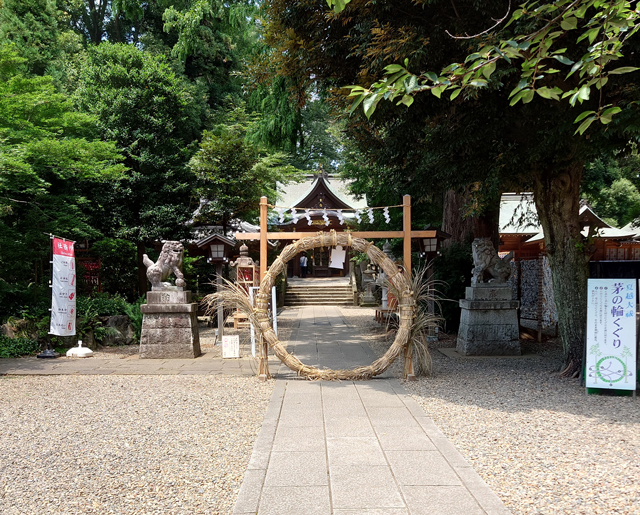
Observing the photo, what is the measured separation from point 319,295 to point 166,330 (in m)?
13.0

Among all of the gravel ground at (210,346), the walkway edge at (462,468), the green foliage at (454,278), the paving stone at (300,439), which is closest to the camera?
the walkway edge at (462,468)

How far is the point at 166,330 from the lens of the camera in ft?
27.8

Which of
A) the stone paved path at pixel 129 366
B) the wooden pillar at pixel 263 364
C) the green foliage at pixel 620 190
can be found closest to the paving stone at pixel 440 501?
the wooden pillar at pixel 263 364

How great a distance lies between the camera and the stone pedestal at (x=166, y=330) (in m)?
8.45

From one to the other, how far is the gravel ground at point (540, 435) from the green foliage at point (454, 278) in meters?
3.57

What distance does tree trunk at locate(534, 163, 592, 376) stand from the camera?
646 centimetres

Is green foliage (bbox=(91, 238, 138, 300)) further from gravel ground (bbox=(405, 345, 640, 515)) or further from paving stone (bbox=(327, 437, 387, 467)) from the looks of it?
paving stone (bbox=(327, 437, 387, 467))

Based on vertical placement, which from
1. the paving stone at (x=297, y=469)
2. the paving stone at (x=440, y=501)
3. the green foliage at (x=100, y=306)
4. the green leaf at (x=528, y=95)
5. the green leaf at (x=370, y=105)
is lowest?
the paving stone at (x=297, y=469)

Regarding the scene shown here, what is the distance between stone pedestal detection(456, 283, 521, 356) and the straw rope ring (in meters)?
2.50

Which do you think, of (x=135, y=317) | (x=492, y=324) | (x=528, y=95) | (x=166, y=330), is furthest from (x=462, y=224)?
(x=528, y=95)

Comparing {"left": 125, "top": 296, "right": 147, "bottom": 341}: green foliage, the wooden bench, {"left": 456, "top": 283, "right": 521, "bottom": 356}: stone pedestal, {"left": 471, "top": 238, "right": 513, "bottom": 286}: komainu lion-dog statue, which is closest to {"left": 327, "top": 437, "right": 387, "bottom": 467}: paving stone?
{"left": 456, "top": 283, "right": 521, "bottom": 356}: stone pedestal

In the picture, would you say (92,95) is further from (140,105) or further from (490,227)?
(490,227)

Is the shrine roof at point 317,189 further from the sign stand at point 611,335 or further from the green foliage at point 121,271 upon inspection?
the sign stand at point 611,335

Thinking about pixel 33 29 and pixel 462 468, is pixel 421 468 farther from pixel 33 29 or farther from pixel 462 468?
pixel 33 29
